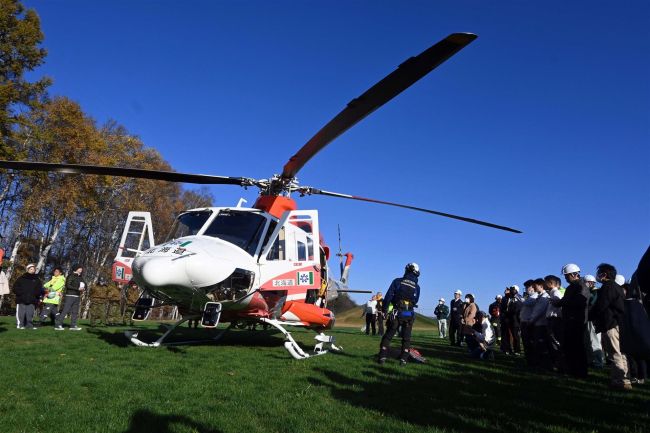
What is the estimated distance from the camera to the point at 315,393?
5766mm

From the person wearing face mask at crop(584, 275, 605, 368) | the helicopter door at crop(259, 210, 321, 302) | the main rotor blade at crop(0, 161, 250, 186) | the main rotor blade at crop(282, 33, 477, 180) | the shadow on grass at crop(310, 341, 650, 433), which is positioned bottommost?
the shadow on grass at crop(310, 341, 650, 433)

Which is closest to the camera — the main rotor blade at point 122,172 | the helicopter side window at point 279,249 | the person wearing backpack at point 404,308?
the main rotor blade at point 122,172

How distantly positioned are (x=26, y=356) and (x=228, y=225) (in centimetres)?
416

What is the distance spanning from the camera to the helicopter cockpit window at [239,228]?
9.33 metres

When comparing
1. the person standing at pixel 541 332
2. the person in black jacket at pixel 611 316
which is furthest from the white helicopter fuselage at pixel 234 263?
the person in black jacket at pixel 611 316

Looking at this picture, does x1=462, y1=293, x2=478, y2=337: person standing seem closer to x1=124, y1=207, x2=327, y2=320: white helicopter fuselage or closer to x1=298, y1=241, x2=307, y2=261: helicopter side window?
x1=124, y1=207, x2=327, y2=320: white helicopter fuselage

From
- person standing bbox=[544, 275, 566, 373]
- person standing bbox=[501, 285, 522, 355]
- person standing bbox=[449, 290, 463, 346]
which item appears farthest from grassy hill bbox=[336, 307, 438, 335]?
person standing bbox=[544, 275, 566, 373]

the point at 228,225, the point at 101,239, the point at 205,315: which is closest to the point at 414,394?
the point at 205,315

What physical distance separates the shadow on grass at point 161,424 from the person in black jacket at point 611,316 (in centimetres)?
600

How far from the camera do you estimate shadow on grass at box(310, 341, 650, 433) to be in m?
4.71

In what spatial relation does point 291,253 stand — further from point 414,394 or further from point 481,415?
point 481,415

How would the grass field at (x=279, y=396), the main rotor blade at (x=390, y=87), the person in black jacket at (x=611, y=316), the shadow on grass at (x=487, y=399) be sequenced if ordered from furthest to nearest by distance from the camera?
the person in black jacket at (x=611, y=316) → the main rotor blade at (x=390, y=87) → the shadow on grass at (x=487, y=399) → the grass field at (x=279, y=396)

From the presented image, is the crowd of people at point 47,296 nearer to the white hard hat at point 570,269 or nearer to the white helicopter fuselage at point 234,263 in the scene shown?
the white helicopter fuselage at point 234,263

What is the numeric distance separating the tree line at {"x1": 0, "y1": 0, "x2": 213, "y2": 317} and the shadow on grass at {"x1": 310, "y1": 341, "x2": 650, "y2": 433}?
842 centimetres
